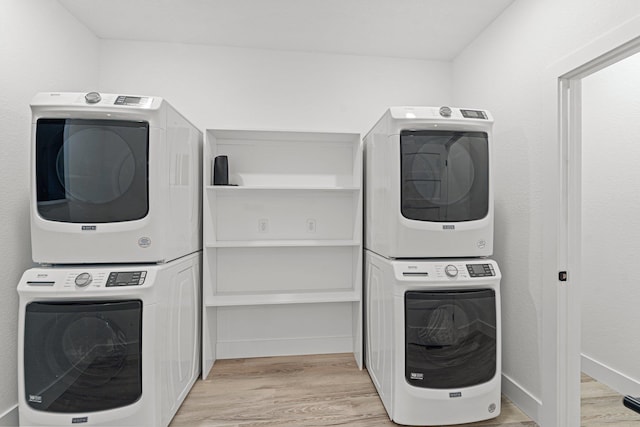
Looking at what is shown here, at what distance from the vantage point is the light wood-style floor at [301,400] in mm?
1856

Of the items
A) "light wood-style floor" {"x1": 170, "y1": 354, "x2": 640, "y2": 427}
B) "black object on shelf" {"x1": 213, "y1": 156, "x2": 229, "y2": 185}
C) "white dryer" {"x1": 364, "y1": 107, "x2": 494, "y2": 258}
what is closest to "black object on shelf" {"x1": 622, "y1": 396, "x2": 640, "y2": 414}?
"white dryer" {"x1": 364, "y1": 107, "x2": 494, "y2": 258}

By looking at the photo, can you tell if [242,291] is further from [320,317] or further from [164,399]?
[164,399]

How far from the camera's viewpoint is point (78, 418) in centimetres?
154

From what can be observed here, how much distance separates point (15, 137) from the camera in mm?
1754

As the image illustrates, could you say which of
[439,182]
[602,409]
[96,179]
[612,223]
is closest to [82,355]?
[96,179]

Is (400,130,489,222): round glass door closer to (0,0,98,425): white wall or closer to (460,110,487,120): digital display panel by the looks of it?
(460,110,487,120): digital display panel

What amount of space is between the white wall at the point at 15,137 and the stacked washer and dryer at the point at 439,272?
6.77 feet

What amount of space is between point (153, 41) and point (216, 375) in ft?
8.72

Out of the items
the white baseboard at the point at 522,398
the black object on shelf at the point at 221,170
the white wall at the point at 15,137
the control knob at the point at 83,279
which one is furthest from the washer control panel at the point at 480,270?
the white wall at the point at 15,137

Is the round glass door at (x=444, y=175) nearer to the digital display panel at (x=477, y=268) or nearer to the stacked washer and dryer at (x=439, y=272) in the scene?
the stacked washer and dryer at (x=439, y=272)

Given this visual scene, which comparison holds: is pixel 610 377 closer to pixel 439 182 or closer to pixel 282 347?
pixel 439 182

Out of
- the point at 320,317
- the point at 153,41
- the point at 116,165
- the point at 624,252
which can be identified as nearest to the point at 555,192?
the point at 624,252

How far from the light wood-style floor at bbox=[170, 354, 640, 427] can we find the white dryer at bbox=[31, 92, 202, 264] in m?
1.04

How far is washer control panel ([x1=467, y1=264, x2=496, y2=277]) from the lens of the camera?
1.80 meters
